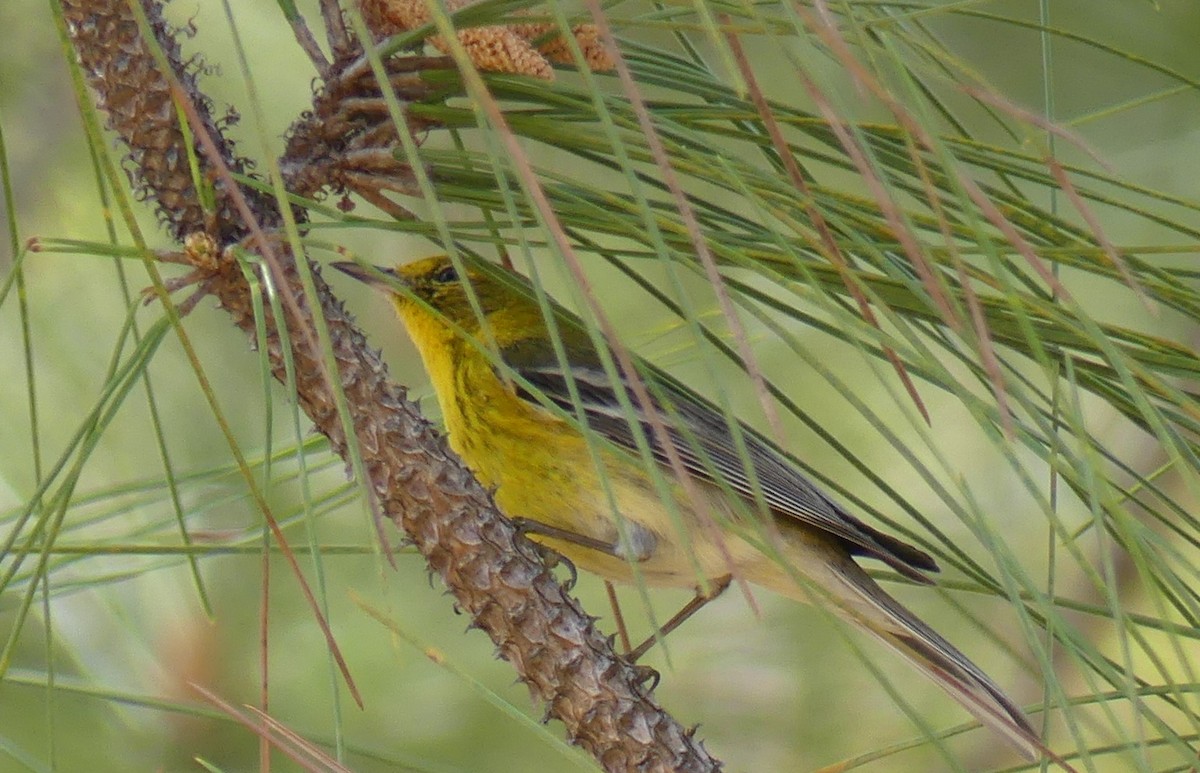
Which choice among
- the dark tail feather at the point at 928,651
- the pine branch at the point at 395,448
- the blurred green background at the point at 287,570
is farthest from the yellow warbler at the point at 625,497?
the pine branch at the point at 395,448

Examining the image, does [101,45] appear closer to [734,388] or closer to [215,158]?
[215,158]

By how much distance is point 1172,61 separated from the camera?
7.89 feet

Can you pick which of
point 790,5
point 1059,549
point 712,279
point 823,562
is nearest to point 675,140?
point 790,5

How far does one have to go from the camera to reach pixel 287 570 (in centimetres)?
233

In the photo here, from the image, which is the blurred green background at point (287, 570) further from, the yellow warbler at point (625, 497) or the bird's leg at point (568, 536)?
the bird's leg at point (568, 536)

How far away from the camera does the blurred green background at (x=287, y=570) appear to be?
216cm

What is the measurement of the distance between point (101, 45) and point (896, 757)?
193 cm

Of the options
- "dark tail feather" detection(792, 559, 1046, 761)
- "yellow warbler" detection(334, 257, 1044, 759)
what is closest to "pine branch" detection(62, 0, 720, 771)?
"dark tail feather" detection(792, 559, 1046, 761)

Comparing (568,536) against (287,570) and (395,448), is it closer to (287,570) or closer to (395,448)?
(287,570)

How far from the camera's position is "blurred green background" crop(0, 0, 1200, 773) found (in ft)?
7.09

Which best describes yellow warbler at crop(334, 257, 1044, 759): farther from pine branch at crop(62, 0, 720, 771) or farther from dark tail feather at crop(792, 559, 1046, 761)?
pine branch at crop(62, 0, 720, 771)

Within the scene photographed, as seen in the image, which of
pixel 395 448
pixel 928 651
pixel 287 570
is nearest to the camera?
pixel 395 448

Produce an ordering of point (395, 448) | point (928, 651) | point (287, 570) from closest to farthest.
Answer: point (395, 448), point (928, 651), point (287, 570)

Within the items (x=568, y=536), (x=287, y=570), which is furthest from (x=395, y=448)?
(x=287, y=570)
